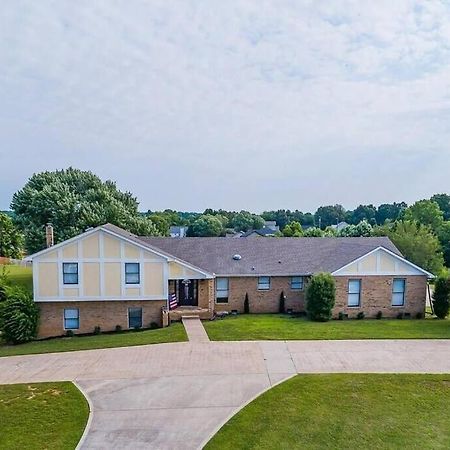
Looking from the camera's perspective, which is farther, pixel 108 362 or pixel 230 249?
pixel 230 249

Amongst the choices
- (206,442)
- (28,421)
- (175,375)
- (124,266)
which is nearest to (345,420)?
(206,442)

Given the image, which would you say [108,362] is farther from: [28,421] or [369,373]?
[369,373]

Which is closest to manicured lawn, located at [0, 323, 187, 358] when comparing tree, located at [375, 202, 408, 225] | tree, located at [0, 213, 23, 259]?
tree, located at [0, 213, 23, 259]

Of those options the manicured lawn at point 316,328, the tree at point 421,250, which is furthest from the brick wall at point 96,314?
the tree at point 421,250

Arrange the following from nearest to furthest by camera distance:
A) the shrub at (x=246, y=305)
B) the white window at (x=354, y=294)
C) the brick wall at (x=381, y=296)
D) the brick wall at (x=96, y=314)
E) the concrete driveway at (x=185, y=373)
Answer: the concrete driveway at (x=185, y=373)
the brick wall at (x=96, y=314)
the brick wall at (x=381, y=296)
the white window at (x=354, y=294)
the shrub at (x=246, y=305)

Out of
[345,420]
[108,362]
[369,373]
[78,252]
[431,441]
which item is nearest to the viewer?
[431,441]

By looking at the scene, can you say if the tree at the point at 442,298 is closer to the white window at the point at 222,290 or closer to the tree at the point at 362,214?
the white window at the point at 222,290

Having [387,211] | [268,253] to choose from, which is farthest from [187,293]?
[387,211]
